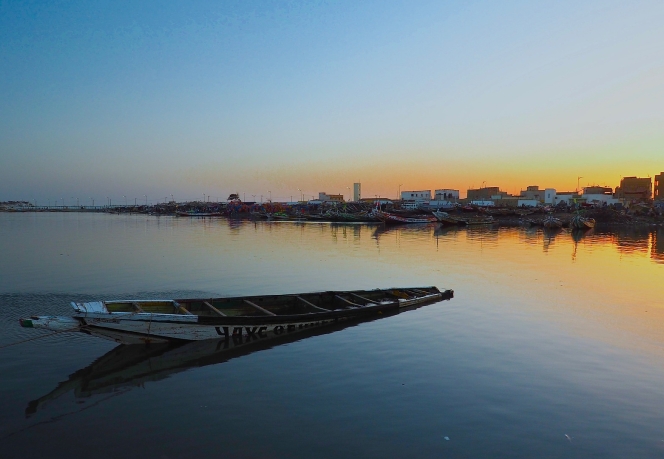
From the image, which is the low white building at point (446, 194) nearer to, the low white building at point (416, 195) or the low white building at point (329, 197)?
the low white building at point (416, 195)

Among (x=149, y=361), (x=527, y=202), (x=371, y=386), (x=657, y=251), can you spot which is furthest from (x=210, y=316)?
(x=527, y=202)

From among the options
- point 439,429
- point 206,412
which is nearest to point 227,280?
point 206,412

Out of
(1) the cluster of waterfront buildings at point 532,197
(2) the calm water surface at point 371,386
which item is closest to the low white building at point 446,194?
(1) the cluster of waterfront buildings at point 532,197

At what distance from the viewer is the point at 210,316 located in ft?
37.3

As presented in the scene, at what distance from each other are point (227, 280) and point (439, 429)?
16438 mm

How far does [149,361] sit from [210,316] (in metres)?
1.71

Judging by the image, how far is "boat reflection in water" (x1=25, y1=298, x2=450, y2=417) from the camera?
358 inches

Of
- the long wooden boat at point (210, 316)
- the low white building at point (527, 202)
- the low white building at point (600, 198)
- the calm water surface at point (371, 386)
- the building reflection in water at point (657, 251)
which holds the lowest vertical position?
the building reflection in water at point (657, 251)

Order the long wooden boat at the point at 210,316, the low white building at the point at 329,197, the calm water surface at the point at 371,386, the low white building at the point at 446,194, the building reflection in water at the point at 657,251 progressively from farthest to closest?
1. the low white building at the point at 329,197
2. the low white building at the point at 446,194
3. the building reflection in water at the point at 657,251
4. the long wooden boat at the point at 210,316
5. the calm water surface at the point at 371,386

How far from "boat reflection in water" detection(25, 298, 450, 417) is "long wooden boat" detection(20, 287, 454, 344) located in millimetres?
233

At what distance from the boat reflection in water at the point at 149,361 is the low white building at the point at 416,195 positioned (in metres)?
138

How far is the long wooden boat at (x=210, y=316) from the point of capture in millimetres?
10164

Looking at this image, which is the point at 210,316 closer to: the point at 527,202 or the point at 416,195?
the point at 527,202

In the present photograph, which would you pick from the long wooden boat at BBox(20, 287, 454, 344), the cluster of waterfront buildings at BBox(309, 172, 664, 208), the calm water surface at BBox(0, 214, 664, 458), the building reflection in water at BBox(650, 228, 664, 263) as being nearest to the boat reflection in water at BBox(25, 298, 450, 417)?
the calm water surface at BBox(0, 214, 664, 458)
